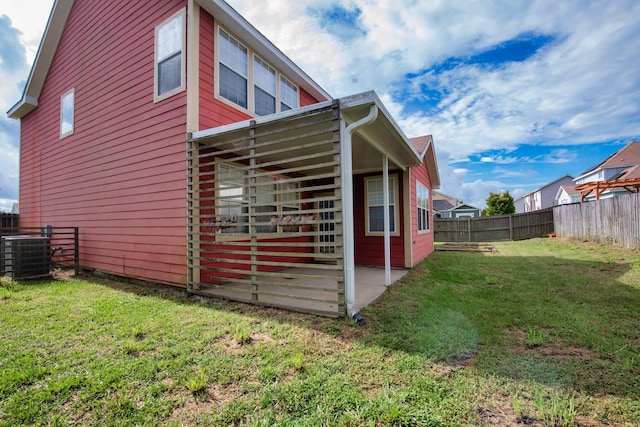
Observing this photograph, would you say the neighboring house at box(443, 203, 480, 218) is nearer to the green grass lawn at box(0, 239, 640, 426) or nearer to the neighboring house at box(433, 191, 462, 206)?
the neighboring house at box(433, 191, 462, 206)

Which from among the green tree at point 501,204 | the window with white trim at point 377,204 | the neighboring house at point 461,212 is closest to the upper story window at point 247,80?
the window with white trim at point 377,204

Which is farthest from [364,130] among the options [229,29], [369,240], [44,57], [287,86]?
[44,57]

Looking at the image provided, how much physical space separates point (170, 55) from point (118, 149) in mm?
2592

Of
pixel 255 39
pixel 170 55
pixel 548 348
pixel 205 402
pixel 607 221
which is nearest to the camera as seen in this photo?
pixel 205 402

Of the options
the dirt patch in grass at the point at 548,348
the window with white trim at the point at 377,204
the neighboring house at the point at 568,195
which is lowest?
the dirt patch in grass at the point at 548,348

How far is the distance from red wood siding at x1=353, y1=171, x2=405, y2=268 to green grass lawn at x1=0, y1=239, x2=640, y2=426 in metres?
3.01

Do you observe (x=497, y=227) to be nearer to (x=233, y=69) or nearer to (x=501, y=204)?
(x=501, y=204)

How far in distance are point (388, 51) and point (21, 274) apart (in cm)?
1038

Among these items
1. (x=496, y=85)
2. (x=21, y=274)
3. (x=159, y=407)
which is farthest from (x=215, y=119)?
(x=496, y=85)

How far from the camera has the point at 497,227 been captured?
16.6 meters

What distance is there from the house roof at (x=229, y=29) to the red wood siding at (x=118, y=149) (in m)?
0.28

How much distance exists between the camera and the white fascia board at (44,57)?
814 cm

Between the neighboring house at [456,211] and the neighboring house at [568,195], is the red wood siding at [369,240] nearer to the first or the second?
the neighboring house at [456,211]

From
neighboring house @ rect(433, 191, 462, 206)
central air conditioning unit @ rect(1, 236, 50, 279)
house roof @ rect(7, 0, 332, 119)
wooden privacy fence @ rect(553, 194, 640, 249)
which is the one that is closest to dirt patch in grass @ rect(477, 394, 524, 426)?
house roof @ rect(7, 0, 332, 119)
